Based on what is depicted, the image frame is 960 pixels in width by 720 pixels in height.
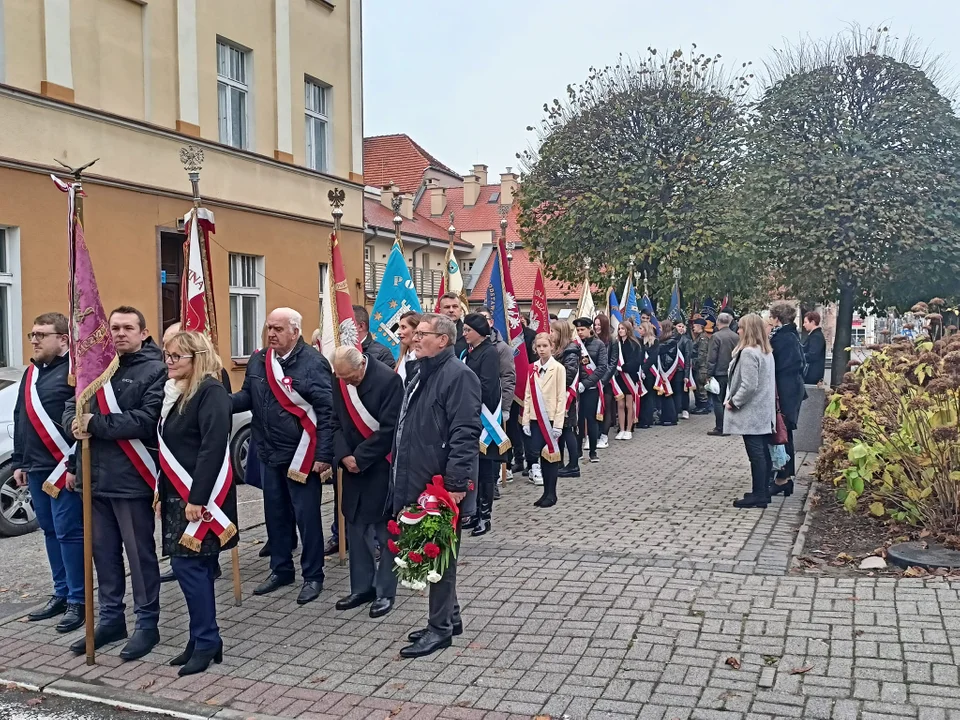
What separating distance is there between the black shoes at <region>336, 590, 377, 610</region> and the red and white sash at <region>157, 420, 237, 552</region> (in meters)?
1.24

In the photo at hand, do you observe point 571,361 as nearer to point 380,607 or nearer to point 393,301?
point 393,301

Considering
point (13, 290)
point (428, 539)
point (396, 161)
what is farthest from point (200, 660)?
point (396, 161)

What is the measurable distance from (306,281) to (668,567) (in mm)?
12311

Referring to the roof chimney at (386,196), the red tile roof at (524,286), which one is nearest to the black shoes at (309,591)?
the red tile roof at (524,286)

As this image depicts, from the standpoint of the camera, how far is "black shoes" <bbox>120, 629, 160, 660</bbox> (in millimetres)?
5352

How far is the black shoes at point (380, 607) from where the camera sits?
601 centimetres

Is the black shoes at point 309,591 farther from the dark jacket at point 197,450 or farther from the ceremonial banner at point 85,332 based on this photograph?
the ceremonial banner at point 85,332

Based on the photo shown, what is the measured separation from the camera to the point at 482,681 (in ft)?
16.0

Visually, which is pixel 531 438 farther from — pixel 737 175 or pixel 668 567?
pixel 737 175

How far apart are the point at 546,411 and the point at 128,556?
526 cm

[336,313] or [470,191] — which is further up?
[470,191]

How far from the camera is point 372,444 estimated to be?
19.7 feet

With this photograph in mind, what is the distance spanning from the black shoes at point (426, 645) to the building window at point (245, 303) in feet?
37.8

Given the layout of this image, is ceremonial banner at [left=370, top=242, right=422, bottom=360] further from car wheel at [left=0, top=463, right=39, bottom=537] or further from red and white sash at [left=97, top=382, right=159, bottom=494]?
red and white sash at [left=97, top=382, right=159, bottom=494]
